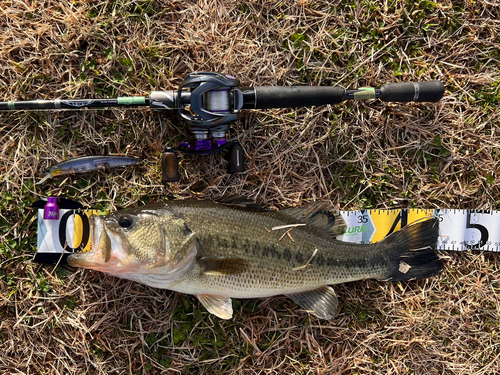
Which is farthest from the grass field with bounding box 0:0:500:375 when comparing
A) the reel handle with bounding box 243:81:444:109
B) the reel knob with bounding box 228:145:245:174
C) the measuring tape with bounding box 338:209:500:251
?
the reel handle with bounding box 243:81:444:109

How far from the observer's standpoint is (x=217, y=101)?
2.69m

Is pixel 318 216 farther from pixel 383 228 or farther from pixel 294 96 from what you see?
pixel 294 96

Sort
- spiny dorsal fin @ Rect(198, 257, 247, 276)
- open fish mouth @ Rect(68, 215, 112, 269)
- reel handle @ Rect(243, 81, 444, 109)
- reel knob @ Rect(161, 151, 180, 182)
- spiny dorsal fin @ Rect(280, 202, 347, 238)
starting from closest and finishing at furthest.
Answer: open fish mouth @ Rect(68, 215, 112, 269) < spiny dorsal fin @ Rect(198, 257, 247, 276) < reel handle @ Rect(243, 81, 444, 109) < reel knob @ Rect(161, 151, 180, 182) < spiny dorsal fin @ Rect(280, 202, 347, 238)

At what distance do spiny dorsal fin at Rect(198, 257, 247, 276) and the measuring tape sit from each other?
1.14 metres

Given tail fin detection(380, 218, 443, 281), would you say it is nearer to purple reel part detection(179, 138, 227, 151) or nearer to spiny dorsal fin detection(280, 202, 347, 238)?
spiny dorsal fin detection(280, 202, 347, 238)

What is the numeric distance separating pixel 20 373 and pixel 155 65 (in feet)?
9.83

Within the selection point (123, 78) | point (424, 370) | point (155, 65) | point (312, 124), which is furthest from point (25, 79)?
point (424, 370)

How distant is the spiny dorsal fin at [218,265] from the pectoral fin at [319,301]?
0.73m

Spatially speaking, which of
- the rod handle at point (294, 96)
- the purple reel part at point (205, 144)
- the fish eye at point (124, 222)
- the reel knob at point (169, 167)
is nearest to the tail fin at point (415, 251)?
the rod handle at point (294, 96)

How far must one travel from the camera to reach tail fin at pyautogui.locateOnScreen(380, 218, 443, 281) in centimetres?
308

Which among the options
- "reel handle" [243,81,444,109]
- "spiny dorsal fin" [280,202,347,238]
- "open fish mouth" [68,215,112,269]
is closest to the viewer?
"open fish mouth" [68,215,112,269]

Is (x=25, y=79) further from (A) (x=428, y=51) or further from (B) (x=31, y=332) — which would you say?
(A) (x=428, y=51)

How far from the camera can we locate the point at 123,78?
10.3 feet

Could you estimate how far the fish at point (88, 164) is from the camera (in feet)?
9.96
